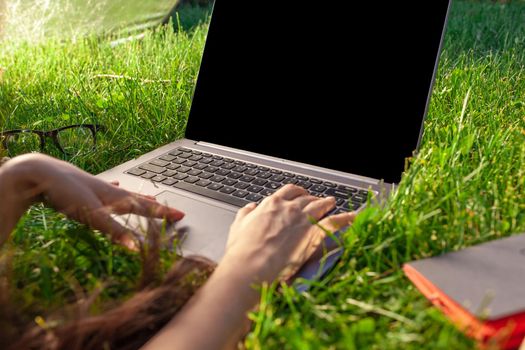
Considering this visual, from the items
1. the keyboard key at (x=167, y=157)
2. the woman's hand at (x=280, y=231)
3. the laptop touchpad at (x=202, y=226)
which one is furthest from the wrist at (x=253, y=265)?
the keyboard key at (x=167, y=157)

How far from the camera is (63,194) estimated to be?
3.29 feet

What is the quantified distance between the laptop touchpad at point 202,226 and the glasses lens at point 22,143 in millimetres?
646

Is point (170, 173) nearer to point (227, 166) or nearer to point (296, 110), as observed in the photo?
point (227, 166)

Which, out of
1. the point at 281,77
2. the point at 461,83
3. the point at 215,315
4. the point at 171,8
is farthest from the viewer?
the point at 171,8

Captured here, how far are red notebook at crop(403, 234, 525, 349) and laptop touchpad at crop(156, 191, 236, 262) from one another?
40cm

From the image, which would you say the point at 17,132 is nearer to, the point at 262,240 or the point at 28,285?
the point at 28,285

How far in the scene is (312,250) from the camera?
3.12ft

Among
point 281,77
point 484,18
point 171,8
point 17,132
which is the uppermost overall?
point 484,18

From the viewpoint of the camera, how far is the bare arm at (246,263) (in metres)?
0.76

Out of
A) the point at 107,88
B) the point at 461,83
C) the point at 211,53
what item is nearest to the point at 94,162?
the point at 211,53

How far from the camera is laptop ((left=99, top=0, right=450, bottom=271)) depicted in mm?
1210

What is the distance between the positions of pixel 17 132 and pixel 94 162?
247 mm

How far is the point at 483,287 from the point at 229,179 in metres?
0.72

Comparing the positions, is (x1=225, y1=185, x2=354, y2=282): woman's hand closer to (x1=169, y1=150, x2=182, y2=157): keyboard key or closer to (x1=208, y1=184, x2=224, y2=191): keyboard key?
(x1=208, y1=184, x2=224, y2=191): keyboard key
